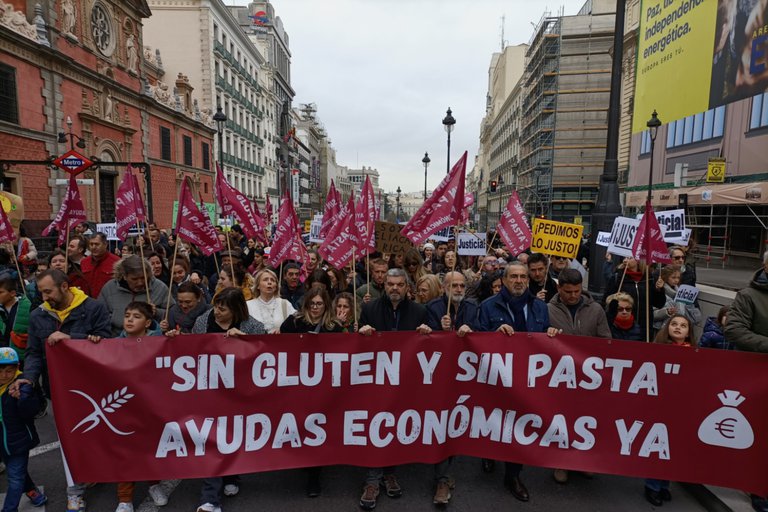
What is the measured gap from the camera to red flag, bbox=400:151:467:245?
4336mm

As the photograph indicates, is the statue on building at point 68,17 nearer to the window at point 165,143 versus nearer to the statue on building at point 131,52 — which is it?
the statue on building at point 131,52

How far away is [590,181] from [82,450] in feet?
166

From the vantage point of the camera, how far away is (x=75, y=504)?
3.51 m

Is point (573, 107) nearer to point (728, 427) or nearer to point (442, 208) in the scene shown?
point (442, 208)

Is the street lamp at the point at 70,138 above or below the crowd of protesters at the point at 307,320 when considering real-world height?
above

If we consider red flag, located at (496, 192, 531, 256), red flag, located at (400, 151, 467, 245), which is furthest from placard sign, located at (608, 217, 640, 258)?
red flag, located at (400, 151, 467, 245)

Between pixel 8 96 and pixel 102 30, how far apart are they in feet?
27.4

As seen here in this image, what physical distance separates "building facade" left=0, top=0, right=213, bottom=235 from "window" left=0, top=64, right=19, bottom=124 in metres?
0.03

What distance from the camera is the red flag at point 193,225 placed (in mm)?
5958

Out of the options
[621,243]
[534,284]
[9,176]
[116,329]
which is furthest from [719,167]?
[9,176]

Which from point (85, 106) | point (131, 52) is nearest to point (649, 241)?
point (85, 106)

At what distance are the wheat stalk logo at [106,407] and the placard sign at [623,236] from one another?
5.68 meters

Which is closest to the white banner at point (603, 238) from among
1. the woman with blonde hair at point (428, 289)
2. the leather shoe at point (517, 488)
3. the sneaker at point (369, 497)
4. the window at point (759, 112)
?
the woman with blonde hair at point (428, 289)

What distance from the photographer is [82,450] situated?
350cm
